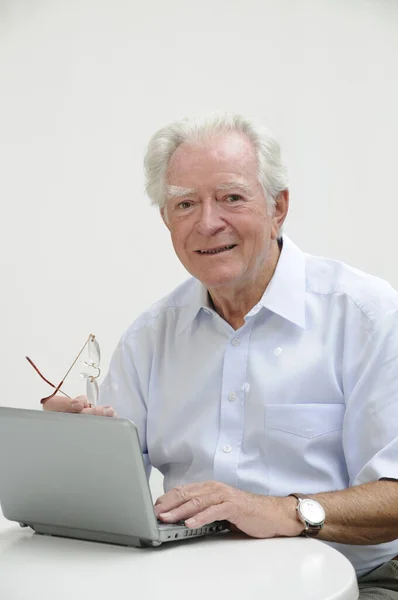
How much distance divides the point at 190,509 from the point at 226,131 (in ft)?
2.58

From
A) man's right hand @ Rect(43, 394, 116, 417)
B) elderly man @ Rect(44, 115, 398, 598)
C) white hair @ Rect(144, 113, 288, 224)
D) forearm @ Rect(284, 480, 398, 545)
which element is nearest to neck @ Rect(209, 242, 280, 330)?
elderly man @ Rect(44, 115, 398, 598)

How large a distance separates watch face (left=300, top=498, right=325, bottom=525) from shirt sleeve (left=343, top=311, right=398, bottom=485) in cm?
14

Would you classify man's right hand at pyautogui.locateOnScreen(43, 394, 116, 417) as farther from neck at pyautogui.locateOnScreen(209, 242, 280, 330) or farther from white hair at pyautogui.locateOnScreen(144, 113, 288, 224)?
white hair at pyautogui.locateOnScreen(144, 113, 288, 224)

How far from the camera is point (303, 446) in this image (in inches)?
69.0

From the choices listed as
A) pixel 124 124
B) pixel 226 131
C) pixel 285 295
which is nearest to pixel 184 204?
pixel 226 131

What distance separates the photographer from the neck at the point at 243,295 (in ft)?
6.22

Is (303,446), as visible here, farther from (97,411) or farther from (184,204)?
(184,204)

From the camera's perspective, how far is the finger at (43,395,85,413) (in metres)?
1.69

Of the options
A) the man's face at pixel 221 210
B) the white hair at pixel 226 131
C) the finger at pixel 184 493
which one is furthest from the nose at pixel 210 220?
the finger at pixel 184 493

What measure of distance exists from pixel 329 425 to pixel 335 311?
22cm

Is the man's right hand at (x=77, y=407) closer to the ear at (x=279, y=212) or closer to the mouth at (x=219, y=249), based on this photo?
the mouth at (x=219, y=249)

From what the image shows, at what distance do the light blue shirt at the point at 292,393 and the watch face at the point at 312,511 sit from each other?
14 cm

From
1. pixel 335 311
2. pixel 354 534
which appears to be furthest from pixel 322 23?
pixel 354 534

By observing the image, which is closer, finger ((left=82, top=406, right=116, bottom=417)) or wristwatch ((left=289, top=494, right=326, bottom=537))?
wristwatch ((left=289, top=494, right=326, bottom=537))
